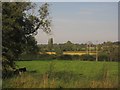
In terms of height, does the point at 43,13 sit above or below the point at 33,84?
above

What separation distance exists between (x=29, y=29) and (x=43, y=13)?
1.63 metres

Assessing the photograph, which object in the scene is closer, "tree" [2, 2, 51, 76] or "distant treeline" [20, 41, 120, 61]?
"tree" [2, 2, 51, 76]

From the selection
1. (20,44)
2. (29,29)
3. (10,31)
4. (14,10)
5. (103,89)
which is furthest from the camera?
(29,29)

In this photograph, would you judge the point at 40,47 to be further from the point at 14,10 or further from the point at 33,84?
the point at 33,84

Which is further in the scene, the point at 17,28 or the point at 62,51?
the point at 62,51

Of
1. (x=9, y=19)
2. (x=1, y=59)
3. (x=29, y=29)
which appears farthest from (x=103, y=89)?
(x=29, y=29)

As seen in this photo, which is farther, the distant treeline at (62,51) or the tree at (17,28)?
the distant treeline at (62,51)

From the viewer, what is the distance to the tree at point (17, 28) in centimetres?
1432

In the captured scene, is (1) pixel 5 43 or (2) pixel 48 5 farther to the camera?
(2) pixel 48 5

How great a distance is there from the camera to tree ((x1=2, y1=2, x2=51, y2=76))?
564 inches

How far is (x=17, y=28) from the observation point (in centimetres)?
1597

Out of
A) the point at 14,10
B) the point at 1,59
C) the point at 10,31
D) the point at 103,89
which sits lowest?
the point at 103,89

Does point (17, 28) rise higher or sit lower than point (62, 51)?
higher

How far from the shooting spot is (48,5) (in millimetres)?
18406
